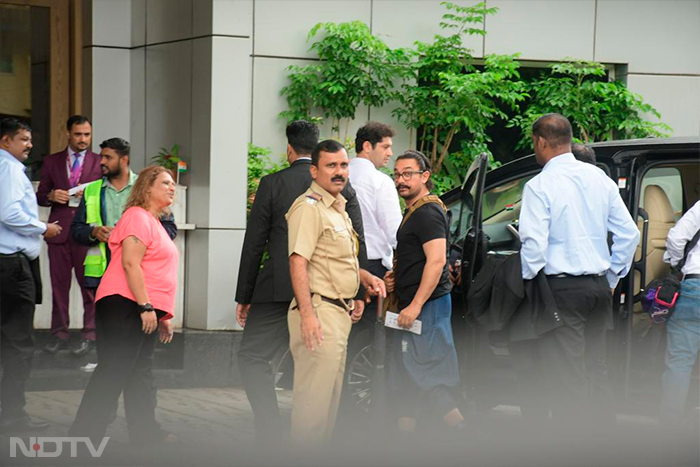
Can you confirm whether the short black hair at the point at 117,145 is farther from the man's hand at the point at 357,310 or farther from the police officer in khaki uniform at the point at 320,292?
the man's hand at the point at 357,310

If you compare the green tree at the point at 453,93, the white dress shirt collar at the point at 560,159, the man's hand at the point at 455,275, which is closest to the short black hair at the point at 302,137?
the man's hand at the point at 455,275

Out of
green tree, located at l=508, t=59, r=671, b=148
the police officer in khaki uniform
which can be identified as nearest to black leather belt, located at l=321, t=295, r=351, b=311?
the police officer in khaki uniform

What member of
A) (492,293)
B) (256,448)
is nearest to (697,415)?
(492,293)

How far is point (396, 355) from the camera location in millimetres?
6367

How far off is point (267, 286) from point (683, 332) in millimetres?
2885

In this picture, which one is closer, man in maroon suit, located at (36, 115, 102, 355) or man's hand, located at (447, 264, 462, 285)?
man's hand, located at (447, 264, 462, 285)

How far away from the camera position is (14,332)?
640cm

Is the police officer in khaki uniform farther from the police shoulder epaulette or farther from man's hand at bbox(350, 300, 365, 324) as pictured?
man's hand at bbox(350, 300, 365, 324)

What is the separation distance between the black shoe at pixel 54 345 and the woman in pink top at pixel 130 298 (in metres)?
2.44

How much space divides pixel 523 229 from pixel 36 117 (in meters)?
6.89

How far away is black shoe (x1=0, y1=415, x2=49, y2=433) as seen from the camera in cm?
637

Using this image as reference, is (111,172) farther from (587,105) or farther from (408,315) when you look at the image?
(587,105)

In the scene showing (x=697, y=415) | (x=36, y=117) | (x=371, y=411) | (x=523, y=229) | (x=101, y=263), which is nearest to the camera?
(x=523, y=229)

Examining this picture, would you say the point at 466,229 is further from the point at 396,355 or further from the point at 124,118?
the point at 124,118
